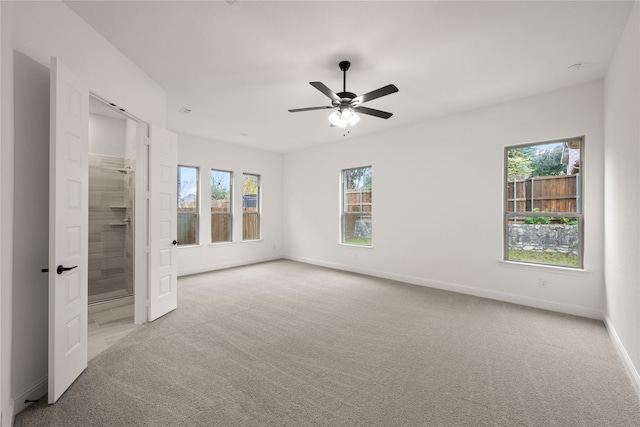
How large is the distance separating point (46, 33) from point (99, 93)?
1.78 ft

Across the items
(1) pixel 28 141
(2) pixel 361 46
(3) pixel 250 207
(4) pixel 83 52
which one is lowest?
(3) pixel 250 207

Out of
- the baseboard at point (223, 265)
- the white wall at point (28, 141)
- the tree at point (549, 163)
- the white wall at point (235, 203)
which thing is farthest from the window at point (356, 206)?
the white wall at point (28, 141)

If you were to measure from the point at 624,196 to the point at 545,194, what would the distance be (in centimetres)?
143

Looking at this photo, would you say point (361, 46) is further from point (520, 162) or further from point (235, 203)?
point (235, 203)

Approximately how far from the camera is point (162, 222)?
11.4ft

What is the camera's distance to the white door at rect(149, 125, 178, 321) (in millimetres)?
3314

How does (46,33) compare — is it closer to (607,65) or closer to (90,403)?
(90,403)

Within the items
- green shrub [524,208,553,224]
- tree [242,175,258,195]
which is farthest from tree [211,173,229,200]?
green shrub [524,208,553,224]

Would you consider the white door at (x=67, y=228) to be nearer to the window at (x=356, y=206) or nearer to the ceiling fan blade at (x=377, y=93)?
the ceiling fan blade at (x=377, y=93)

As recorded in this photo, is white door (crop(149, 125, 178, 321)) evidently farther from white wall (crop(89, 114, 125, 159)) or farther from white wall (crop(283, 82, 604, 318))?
white wall (crop(283, 82, 604, 318))

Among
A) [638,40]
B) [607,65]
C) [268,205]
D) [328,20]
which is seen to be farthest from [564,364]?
[268,205]

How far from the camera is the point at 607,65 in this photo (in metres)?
3.05

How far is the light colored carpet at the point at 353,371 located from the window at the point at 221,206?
2667 millimetres

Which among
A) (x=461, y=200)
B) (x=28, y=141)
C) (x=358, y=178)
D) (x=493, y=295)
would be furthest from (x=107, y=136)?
(x=493, y=295)
